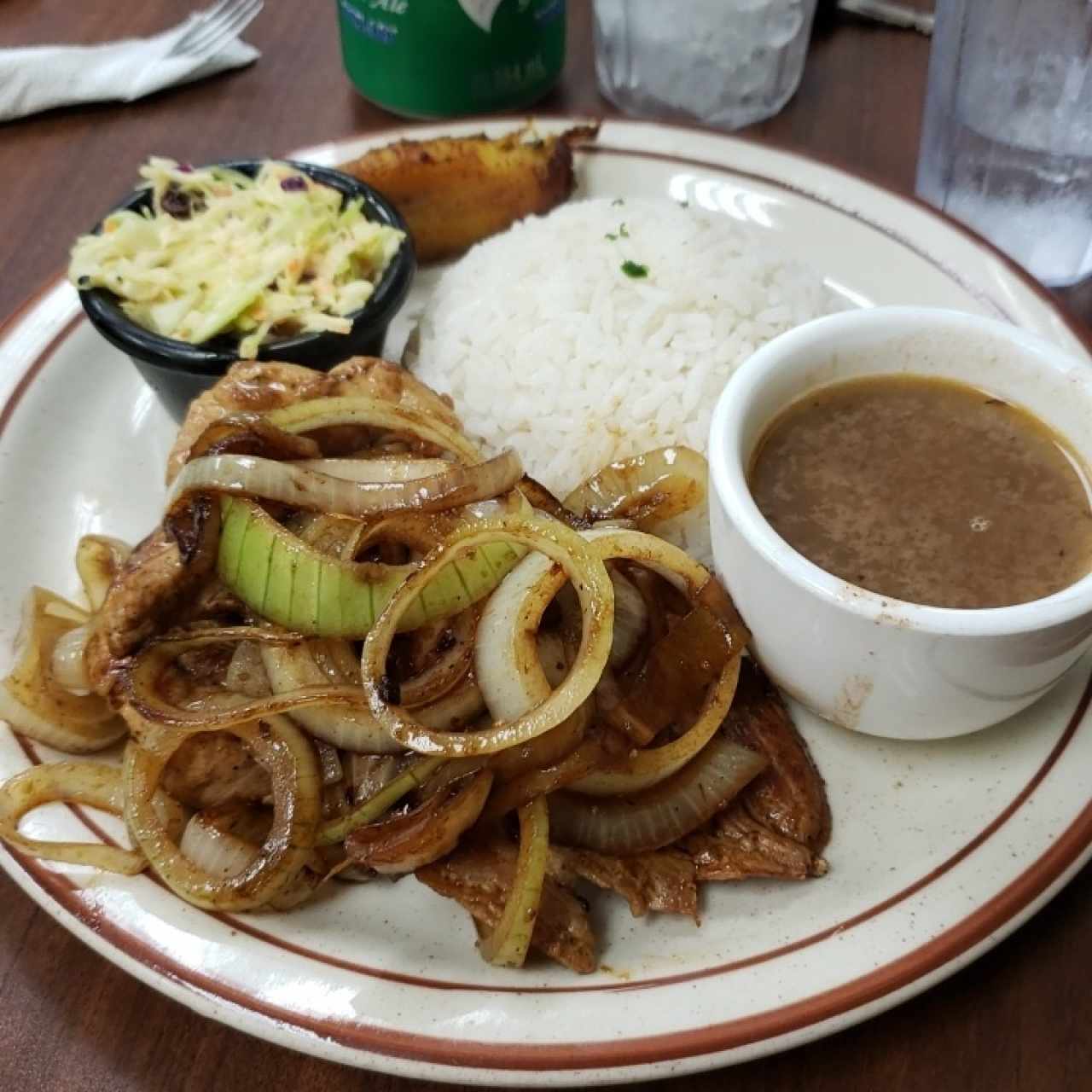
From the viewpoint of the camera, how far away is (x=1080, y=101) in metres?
2.28

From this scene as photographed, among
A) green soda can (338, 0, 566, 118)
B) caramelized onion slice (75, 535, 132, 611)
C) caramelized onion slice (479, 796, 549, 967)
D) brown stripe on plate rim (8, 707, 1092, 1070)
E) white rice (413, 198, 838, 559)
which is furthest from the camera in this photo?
green soda can (338, 0, 566, 118)

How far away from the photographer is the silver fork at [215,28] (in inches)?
130

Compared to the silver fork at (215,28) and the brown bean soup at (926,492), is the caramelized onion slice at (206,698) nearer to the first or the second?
the brown bean soup at (926,492)

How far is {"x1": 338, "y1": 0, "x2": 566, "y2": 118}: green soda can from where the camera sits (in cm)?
267

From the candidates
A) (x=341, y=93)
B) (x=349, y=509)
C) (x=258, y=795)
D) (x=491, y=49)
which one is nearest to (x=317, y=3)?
(x=341, y=93)

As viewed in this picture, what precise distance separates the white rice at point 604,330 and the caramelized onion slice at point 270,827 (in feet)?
2.66

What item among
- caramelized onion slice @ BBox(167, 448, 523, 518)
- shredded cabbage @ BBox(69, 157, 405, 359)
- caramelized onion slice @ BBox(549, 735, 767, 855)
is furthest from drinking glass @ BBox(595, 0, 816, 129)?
caramelized onion slice @ BBox(549, 735, 767, 855)

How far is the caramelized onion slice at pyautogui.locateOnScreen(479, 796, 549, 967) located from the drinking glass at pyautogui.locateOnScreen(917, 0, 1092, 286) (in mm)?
1957

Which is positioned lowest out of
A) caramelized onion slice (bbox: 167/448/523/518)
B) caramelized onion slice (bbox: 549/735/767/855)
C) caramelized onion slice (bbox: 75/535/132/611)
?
caramelized onion slice (bbox: 549/735/767/855)

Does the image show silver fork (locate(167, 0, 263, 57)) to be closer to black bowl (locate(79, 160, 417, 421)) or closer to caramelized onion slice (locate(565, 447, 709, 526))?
black bowl (locate(79, 160, 417, 421))

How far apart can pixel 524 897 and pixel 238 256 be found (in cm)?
144

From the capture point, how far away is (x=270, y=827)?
59.9 inches

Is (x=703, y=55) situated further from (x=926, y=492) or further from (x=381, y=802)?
(x=381, y=802)

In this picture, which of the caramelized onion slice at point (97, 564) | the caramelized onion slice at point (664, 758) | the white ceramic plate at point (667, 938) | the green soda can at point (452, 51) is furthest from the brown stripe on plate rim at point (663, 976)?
the green soda can at point (452, 51)
